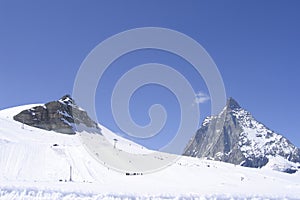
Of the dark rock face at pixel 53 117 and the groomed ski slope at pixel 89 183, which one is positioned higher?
the dark rock face at pixel 53 117

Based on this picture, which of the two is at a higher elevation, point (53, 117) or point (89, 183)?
point (53, 117)

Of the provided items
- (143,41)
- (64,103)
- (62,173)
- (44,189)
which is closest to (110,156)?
(62,173)

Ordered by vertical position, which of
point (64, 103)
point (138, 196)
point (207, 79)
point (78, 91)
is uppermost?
point (64, 103)

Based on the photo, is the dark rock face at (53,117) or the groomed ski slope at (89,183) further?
the dark rock face at (53,117)

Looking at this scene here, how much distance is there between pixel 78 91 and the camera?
32.8 metres

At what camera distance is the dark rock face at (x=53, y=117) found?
145125 millimetres

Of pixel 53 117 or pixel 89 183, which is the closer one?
pixel 89 183

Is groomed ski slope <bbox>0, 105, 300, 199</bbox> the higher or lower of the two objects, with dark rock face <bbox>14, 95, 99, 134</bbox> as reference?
lower

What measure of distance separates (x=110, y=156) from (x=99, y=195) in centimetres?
6333

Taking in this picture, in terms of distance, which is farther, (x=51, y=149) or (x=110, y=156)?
(x=110, y=156)

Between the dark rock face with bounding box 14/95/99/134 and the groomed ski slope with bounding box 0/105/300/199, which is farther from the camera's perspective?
the dark rock face with bounding box 14/95/99/134

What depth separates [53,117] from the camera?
497 ft

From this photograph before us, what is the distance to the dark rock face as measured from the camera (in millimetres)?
145125

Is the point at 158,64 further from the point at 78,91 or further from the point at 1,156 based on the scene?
the point at 1,156
